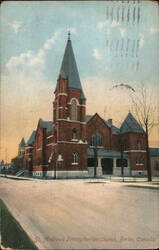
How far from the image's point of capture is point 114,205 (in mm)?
4363

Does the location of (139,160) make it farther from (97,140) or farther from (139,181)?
(97,140)

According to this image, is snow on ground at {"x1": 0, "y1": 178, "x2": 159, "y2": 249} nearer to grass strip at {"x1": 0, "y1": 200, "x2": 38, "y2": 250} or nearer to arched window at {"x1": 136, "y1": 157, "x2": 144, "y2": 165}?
grass strip at {"x1": 0, "y1": 200, "x2": 38, "y2": 250}

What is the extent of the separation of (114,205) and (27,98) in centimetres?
217

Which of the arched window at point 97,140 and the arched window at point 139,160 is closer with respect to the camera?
the arched window at point 139,160

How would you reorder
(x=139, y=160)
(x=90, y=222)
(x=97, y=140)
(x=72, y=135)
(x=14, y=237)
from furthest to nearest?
(x=97, y=140) → (x=72, y=135) → (x=139, y=160) → (x=90, y=222) → (x=14, y=237)

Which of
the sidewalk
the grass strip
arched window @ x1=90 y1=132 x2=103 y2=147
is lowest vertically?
the grass strip

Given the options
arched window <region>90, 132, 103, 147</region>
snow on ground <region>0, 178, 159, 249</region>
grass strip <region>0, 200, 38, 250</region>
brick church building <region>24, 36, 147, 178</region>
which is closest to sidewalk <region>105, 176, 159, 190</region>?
brick church building <region>24, 36, 147, 178</region>

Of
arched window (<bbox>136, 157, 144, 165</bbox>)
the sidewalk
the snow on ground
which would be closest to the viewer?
the snow on ground

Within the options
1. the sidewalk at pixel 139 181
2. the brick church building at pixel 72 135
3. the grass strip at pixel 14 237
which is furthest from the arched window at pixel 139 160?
the grass strip at pixel 14 237

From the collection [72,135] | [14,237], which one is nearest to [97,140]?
[72,135]

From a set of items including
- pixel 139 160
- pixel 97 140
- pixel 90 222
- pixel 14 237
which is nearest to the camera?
pixel 14 237

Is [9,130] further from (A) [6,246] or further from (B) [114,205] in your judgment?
(B) [114,205]

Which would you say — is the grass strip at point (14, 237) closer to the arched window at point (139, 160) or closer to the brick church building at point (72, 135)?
the brick church building at point (72, 135)

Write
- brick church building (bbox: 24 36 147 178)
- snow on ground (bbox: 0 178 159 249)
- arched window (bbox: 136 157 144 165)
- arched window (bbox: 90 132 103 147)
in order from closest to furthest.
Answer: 1. snow on ground (bbox: 0 178 159 249)
2. brick church building (bbox: 24 36 147 178)
3. arched window (bbox: 136 157 144 165)
4. arched window (bbox: 90 132 103 147)
